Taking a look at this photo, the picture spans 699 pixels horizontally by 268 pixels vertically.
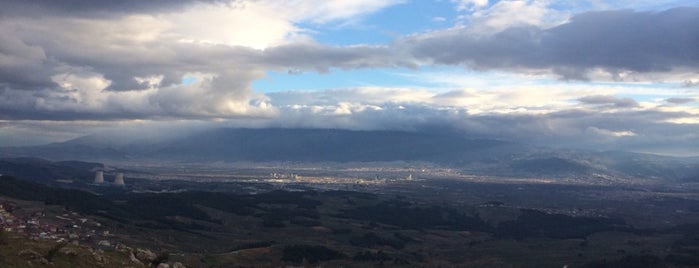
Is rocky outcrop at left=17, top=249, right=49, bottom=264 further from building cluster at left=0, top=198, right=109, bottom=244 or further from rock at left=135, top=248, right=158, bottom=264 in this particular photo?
building cluster at left=0, top=198, right=109, bottom=244

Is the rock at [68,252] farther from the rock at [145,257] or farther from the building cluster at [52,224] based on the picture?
the building cluster at [52,224]

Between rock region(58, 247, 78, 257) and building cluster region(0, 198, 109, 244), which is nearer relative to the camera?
rock region(58, 247, 78, 257)

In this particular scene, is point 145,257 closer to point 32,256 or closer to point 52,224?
point 32,256

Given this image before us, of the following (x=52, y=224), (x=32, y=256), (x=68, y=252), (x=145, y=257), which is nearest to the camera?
(x=32, y=256)

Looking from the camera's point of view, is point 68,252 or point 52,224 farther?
point 52,224

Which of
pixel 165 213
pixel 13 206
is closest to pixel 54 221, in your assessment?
pixel 13 206

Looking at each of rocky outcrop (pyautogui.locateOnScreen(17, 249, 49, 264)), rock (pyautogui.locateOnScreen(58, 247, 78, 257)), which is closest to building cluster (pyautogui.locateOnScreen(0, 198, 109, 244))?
rock (pyautogui.locateOnScreen(58, 247, 78, 257))

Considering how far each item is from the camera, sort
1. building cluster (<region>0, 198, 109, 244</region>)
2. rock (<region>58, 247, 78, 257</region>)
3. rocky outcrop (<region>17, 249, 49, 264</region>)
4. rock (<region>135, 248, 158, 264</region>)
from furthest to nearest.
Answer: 1. building cluster (<region>0, 198, 109, 244</region>)
2. rock (<region>135, 248, 158, 264</region>)
3. rock (<region>58, 247, 78, 257</region>)
4. rocky outcrop (<region>17, 249, 49, 264</region>)

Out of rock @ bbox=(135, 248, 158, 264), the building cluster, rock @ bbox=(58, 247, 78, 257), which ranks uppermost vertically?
rock @ bbox=(58, 247, 78, 257)

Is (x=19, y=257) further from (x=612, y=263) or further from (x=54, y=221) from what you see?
(x=612, y=263)

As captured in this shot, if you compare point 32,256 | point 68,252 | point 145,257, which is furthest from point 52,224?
point 32,256

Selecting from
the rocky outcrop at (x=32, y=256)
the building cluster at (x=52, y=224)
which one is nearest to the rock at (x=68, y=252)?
the rocky outcrop at (x=32, y=256)
